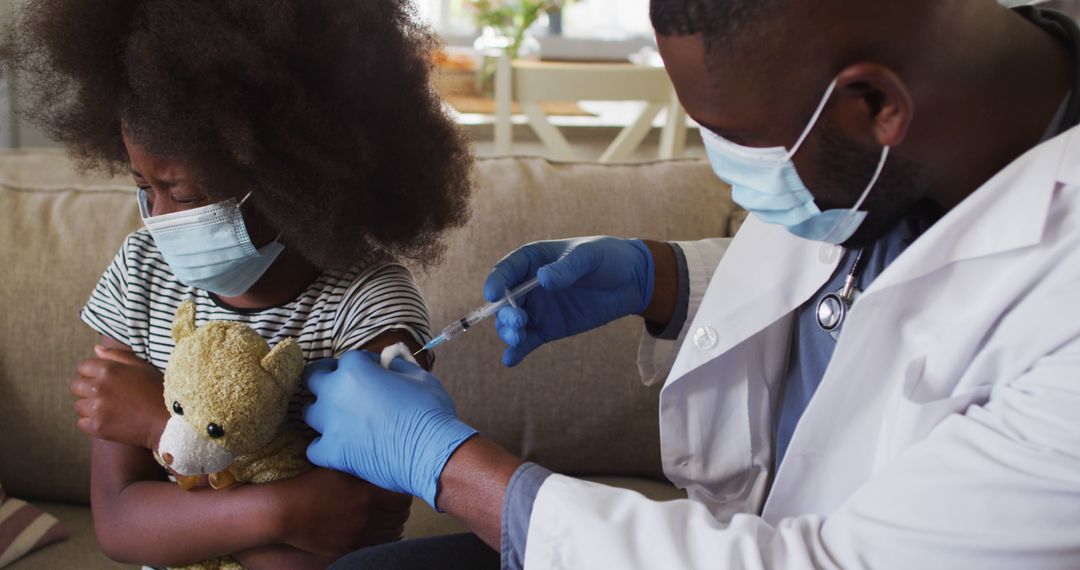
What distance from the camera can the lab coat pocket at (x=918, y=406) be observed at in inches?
35.5

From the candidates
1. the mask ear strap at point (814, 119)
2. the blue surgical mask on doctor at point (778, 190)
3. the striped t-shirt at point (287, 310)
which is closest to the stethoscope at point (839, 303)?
the blue surgical mask on doctor at point (778, 190)

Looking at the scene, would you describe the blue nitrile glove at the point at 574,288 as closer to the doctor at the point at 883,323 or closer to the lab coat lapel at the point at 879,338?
the doctor at the point at 883,323

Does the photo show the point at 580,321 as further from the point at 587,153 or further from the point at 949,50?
the point at 587,153

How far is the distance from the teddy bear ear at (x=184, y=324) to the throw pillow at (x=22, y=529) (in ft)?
2.34

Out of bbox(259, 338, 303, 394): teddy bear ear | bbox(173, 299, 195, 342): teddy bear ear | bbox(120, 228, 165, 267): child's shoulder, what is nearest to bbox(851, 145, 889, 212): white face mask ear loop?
bbox(259, 338, 303, 394): teddy bear ear

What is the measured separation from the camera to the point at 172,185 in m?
1.20

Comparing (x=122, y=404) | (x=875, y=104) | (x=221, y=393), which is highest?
(x=875, y=104)

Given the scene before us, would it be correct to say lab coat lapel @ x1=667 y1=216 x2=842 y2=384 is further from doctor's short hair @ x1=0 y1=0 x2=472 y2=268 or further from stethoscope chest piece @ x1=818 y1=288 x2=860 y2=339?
doctor's short hair @ x1=0 y1=0 x2=472 y2=268

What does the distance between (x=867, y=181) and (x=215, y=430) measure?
734mm

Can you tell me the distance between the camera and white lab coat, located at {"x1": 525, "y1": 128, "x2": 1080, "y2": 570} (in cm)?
80

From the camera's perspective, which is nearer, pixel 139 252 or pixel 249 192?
pixel 249 192

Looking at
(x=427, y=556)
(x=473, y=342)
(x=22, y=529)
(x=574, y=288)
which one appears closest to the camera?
(x=427, y=556)

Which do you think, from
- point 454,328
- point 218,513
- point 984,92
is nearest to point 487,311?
point 454,328

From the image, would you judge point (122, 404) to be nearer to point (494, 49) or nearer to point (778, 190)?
point (778, 190)
